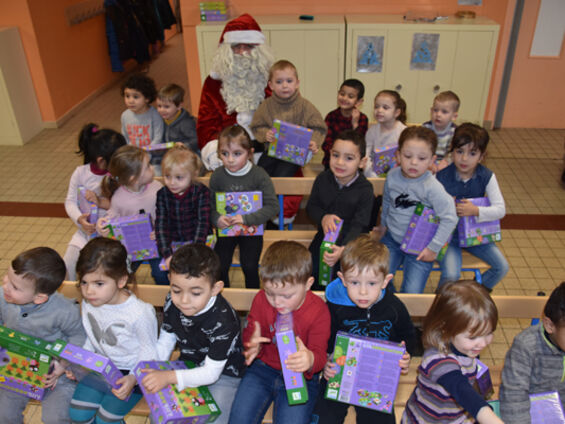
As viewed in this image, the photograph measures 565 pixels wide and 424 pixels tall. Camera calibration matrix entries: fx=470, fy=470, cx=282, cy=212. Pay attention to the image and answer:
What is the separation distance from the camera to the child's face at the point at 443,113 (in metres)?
3.53

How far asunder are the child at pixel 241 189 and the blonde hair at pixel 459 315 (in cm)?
134

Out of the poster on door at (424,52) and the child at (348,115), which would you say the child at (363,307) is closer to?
the child at (348,115)

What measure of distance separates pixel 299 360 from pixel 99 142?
2.18 m

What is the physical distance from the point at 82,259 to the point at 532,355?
6.70 ft

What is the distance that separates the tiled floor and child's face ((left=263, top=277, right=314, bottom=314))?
50.4 inches

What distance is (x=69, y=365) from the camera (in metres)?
2.28

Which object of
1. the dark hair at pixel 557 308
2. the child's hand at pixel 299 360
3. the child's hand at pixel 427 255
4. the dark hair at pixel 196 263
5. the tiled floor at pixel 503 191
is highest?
the dark hair at pixel 196 263

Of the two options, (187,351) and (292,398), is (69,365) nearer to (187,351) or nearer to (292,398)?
(187,351)

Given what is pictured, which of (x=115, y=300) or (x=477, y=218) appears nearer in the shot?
(x=115, y=300)

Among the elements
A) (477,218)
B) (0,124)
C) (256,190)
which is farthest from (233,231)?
(0,124)

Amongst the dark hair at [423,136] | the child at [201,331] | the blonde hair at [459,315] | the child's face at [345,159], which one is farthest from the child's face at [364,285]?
the dark hair at [423,136]

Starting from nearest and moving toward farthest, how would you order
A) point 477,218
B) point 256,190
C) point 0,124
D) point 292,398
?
1. point 292,398
2. point 477,218
3. point 256,190
4. point 0,124

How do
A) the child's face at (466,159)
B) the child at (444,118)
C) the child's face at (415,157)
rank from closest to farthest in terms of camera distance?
the child's face at (415,157)
the child's face at (466,159)
the child at (444,118)

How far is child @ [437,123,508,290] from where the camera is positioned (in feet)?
9.40
